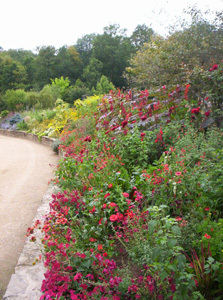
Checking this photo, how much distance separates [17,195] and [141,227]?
10.2ft

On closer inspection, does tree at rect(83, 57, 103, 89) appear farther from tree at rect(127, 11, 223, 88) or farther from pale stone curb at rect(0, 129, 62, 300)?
pale stone curb at rect(0, 129, 62, 300)

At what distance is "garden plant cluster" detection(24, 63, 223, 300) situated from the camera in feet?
4.35

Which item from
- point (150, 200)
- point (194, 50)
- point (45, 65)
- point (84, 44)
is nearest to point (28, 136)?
point (194, 50)

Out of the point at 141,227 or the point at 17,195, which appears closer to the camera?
the point at 141,227

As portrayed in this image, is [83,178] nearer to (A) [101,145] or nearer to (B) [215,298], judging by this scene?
(A) [101,145]

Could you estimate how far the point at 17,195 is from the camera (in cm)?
428

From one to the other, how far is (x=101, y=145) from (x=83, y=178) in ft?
3.13

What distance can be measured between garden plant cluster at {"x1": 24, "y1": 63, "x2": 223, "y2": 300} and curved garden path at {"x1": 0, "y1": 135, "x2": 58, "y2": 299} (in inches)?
23.4

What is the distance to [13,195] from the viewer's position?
14.1 feet

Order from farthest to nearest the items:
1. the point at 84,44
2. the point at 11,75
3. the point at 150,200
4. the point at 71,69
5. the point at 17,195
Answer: the point at 84,44 < the point at 71,69 < the point at 11,75 < the point at 17,195 < the point at 150,200

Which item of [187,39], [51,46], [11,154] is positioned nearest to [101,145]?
[187,39]

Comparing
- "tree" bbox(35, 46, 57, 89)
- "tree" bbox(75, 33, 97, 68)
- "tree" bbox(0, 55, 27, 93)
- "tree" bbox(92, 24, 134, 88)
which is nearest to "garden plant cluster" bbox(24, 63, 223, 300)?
"tree" bbox(0, 55, 27, 93)

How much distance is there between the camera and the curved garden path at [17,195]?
2631 millimetres

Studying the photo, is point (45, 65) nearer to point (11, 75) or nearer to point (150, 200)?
point (11, 75)
